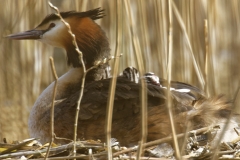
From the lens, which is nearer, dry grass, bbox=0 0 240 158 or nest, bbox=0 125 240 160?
nest, bbox=0 125 240 160

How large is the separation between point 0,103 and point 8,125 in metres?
0.30

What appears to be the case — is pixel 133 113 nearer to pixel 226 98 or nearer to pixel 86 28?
pixel 226 98

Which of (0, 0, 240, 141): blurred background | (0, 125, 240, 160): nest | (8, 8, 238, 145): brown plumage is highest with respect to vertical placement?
(0, 0, 240, 141): blurred background

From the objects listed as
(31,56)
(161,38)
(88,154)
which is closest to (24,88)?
(31,56)

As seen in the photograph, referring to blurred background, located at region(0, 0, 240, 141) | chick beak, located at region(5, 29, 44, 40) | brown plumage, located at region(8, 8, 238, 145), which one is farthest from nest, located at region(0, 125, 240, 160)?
chick beak, located at region(5, 29, 44, 40)

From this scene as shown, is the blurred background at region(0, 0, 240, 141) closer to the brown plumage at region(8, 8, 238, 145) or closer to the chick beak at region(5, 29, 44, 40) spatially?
the chick beak at region(5, 29, 44, 40)

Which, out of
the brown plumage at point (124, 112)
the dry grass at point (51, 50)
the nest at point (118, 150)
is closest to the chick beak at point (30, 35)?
the dry grass at point (51, 50)

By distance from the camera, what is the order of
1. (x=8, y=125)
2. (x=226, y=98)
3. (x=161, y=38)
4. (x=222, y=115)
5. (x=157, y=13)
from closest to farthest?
(x=161, y=38)
(x=157, y=13)
(x=222, y=115)
(x=226, y=98)
(x=8, y=125)

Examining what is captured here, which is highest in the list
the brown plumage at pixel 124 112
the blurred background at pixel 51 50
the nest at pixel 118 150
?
the blurred background at pixel 51 50

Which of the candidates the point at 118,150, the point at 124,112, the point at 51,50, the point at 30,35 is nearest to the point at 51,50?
the point at 51,50

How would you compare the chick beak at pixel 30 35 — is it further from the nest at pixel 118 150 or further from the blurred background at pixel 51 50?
the nest at pixel 118 150

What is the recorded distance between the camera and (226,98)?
402 cm

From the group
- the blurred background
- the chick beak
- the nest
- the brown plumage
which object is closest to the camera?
the nest

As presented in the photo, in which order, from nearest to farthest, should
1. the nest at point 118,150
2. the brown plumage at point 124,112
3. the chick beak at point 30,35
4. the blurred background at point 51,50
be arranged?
the nest at point 118,150 < the brown plumage at point 124,112 < the chick beak at point 30,35 < the blurred background at point 51,50
